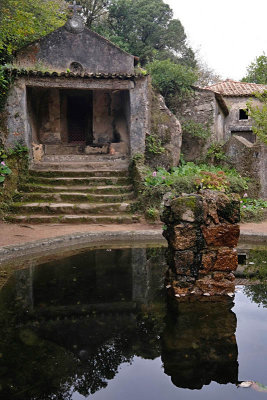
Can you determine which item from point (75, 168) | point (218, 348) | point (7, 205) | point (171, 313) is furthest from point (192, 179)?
point (218, 348)

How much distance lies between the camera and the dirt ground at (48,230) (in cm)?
733

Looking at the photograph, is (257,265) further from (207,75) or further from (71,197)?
(207,75)

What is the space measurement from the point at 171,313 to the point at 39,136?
13.4 m

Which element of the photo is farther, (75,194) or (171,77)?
(171,77)

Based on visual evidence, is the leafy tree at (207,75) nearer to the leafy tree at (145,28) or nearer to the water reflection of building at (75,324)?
the leafy tree at (145,28)

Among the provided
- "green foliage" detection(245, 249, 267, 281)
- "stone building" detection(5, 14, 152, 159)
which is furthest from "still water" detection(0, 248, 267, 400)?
"stone building" detection(5, 14, 152, 159)

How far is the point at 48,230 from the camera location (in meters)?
8.33

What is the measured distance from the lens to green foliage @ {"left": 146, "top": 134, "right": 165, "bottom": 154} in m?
13.4

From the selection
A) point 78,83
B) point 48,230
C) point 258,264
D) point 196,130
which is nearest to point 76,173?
point 78,83

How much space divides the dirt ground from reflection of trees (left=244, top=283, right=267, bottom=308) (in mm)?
3442

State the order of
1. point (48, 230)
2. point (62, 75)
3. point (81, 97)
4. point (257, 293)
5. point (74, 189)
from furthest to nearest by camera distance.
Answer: point (81, 97), point (62, 75), point (74, 189), point (48, 230), point (257, 293)

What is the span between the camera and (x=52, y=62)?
15047mm

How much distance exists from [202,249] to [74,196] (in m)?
6.75

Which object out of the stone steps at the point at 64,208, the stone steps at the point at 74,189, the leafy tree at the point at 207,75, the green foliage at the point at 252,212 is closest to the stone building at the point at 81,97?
the stone steps at the point at 74,189
